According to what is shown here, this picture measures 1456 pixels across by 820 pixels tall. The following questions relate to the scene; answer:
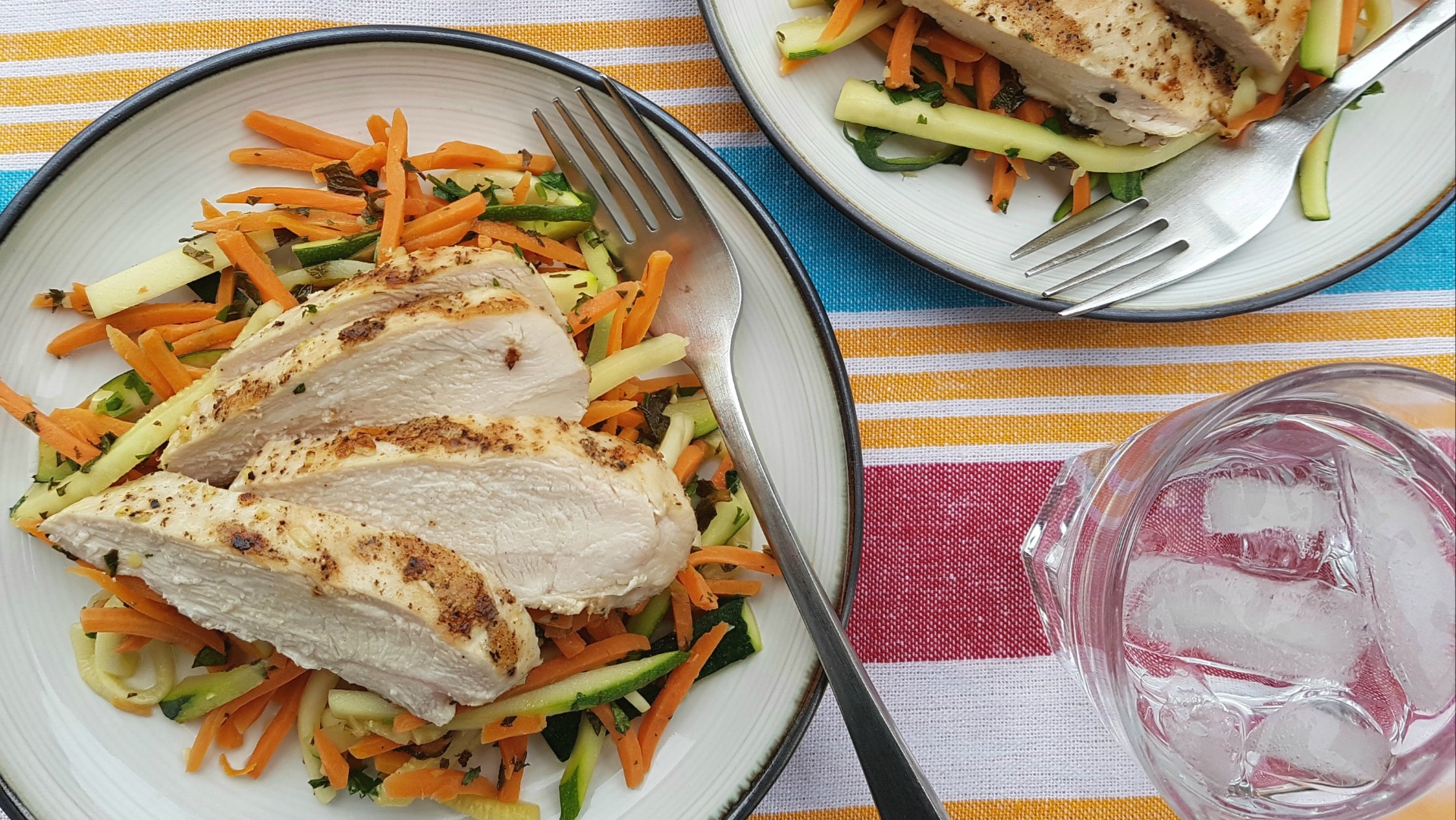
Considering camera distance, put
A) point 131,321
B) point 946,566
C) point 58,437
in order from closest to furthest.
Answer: point 58,437 → point 131,321 → point 946,566

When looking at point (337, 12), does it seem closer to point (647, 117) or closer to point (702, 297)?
point (647, 117)

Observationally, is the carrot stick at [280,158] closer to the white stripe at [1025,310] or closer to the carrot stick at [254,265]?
the carrot stick at [254,265]

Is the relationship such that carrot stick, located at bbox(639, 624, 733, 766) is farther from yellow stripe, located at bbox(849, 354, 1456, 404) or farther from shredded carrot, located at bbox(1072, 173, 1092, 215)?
shredded carrot, located at bbox(1072, 173, 1092, 215)

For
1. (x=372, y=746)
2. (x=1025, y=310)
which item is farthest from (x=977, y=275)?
(x=372, y=746)

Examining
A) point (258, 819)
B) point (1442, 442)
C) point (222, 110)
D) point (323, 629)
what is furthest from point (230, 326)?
point (1442, 442)

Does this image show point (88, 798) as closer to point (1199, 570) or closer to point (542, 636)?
point (542, 636)

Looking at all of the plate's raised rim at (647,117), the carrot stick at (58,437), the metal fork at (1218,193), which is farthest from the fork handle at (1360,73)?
the carrot stick at (58,437)
